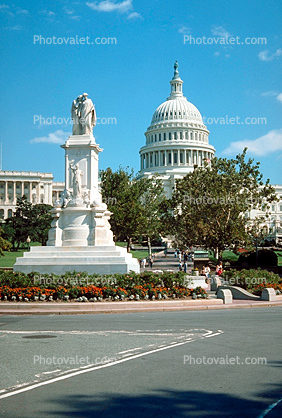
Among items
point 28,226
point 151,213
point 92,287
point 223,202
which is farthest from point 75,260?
point 28,226

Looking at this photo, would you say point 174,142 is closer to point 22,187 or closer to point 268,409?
point 22,187

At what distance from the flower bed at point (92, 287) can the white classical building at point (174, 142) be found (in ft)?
393

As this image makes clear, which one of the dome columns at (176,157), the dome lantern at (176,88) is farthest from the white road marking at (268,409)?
the dome lantern at (176,88)

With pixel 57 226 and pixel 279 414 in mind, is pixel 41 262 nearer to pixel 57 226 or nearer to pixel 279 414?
pixel 57 226

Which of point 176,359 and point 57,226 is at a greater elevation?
point 57,226

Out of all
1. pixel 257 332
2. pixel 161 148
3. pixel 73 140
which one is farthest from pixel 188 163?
pixel 257 332

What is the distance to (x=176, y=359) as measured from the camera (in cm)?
1030

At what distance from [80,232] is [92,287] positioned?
23.0 feet

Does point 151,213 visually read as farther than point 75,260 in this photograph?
Yes

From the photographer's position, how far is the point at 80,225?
92.2ft

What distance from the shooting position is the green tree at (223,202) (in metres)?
49.5

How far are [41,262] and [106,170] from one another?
46.6 meters

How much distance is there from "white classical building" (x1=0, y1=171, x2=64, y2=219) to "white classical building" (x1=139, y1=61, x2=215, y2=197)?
29.2 meters

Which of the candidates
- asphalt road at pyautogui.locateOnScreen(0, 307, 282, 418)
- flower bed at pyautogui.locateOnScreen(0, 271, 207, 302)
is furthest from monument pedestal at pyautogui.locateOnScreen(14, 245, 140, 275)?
asphalt road at pyautogui.locateOnScreen(0, 307, 282, 418)
